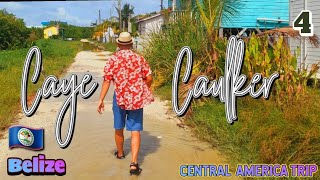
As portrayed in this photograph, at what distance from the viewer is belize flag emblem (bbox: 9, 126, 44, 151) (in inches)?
219

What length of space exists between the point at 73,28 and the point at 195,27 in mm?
95125

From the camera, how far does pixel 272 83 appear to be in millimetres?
6320

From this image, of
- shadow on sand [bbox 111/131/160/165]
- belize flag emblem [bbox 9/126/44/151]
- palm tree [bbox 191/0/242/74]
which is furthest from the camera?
palm tree [bbox 191/0/242/74]

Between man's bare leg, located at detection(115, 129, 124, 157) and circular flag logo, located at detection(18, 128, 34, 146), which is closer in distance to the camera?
man's bare leg, located at detection(115, 129, 124, 157)

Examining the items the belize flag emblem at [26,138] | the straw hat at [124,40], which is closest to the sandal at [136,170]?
the straw hat at [124,40]

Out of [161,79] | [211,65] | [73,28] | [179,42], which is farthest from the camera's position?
[73,28]

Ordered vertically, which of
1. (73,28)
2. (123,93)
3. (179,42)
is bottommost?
(123,93)

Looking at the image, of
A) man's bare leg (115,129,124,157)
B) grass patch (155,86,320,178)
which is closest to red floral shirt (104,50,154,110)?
man's bare leg (115,129,124,157)

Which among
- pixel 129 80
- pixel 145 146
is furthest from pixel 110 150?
pixel 129 80

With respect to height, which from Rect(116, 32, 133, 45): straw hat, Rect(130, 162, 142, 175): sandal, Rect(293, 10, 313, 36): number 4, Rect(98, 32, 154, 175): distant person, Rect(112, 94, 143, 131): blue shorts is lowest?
Rect(130, 162, 142, 175): sandal

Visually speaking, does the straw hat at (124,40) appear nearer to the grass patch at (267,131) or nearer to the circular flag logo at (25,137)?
the grass patch at (267,131)

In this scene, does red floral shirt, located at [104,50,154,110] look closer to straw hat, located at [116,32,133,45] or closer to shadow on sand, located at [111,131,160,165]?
straw hat, located at [116,32,133,45]

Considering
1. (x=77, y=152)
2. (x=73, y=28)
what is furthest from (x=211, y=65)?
(x=73, y=28)

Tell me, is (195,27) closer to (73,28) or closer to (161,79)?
(161,79)
